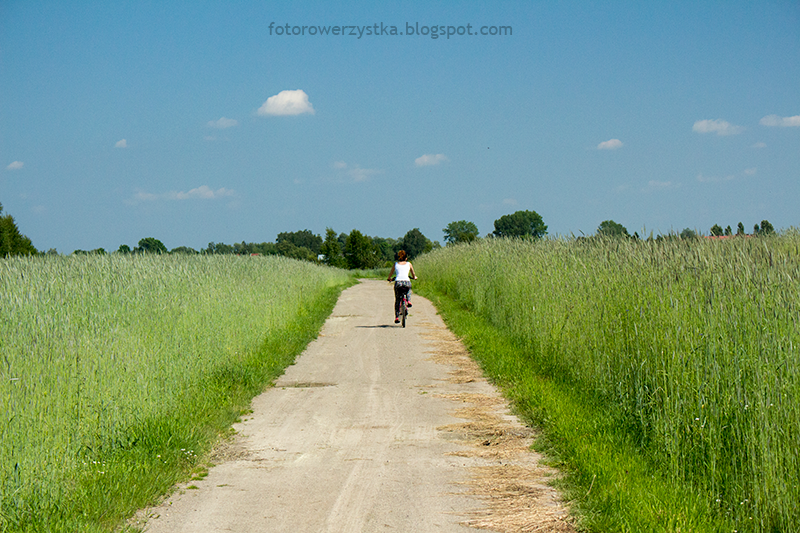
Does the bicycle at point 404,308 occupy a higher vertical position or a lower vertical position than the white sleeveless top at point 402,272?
lower

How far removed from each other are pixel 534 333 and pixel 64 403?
326 inches

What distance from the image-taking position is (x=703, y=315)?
603cm

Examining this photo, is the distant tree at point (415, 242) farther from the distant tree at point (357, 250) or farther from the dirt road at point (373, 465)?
the dirt road at point (373, 465)

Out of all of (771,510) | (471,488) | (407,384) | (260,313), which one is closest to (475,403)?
(407,384)

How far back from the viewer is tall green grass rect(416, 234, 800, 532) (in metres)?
4.92

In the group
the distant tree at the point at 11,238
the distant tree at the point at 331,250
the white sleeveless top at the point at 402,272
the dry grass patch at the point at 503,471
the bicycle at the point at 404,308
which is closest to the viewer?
the dry grass patch at the point at 503,471

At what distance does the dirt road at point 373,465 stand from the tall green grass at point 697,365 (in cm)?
67

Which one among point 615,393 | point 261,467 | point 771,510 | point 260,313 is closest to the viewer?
point 771,510

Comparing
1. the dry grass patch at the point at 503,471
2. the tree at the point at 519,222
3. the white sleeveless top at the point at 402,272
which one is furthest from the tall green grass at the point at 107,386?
the tree at the point at 519,222

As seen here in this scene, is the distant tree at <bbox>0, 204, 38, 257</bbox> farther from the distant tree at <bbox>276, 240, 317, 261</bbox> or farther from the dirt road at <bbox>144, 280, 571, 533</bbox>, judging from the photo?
the distant tree at <bbox>276, 240, 317, 261</bbox>

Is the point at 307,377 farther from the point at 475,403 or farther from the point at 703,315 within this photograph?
the point at 703,315

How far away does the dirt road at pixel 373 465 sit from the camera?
→ 15.7ft

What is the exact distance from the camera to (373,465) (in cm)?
600

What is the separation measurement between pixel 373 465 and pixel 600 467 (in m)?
2.12
